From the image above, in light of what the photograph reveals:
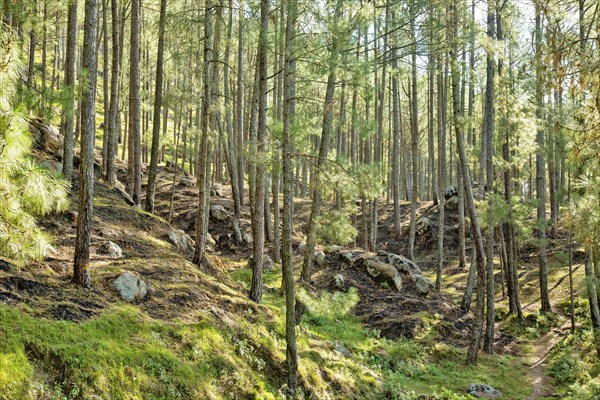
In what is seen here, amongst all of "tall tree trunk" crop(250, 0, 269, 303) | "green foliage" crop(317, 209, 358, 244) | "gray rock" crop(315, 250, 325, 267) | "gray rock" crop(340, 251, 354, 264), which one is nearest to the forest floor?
"gray rock" crop(315, 250, 325, 267)

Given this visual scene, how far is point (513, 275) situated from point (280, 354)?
11.0 meters

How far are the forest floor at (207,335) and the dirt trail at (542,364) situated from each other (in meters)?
0.05

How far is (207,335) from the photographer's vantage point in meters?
7.18

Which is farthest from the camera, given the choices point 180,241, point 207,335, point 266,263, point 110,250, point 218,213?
point 218,213

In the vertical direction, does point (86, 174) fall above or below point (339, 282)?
above

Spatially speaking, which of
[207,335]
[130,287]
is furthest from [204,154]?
[207,335]

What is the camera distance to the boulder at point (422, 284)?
16.7 m

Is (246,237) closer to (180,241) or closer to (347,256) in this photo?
(347,256)

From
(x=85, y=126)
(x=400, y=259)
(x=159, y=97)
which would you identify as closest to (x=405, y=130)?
(x=400, y=259)

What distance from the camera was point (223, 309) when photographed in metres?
8.51

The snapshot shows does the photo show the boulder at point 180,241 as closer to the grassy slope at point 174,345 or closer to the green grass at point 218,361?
the grassy slope at point 174,345

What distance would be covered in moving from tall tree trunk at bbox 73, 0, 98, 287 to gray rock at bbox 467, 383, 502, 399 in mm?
8199

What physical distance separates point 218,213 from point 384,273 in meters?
7.17

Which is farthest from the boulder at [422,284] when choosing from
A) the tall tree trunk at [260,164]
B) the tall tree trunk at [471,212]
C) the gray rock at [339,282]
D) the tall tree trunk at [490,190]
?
the tall tree trunk at [260,164]
